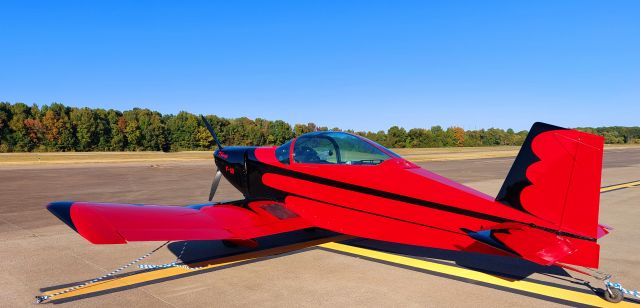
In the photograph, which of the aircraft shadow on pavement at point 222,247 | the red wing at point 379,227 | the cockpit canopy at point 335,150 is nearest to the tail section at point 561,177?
the red wing at point 379,227

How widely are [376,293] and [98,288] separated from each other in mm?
3339

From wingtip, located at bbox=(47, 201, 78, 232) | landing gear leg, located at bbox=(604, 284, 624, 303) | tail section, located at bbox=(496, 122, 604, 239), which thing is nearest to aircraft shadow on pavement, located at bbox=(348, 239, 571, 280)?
landing gear leg, located at bbox=(604, 284, 624, 303)

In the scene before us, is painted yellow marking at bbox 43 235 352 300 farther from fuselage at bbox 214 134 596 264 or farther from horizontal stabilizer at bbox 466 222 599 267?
horizontal stabilizer at bbox 466 222 599 267

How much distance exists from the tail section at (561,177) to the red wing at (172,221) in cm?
316

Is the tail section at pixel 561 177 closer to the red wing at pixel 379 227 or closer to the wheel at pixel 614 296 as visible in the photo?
the red wing at pixel 379 227

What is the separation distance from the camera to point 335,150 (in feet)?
20.4

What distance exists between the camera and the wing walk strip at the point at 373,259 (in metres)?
4.71

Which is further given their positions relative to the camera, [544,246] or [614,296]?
[614,296]

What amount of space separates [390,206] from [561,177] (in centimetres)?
205

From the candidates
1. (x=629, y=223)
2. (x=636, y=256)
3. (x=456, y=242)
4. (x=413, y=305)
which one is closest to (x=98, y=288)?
(x=413, y=305)

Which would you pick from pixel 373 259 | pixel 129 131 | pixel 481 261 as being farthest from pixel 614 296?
pixel 129 131

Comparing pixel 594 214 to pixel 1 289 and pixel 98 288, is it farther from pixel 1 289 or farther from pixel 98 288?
pixel 1 289

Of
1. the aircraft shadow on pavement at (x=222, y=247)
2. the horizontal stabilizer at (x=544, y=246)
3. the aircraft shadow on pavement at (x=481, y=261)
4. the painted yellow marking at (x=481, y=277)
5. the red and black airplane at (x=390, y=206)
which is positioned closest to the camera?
the horizontal stabilizer at (x=544, y=246)

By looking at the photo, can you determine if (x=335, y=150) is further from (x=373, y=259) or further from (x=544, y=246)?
→ (x=544, y=246)
